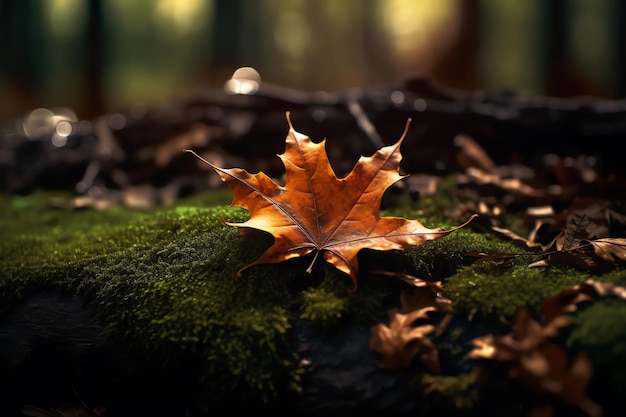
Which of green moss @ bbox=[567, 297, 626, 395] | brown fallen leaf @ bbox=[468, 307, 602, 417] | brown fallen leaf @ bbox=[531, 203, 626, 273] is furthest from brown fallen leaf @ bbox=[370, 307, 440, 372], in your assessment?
brown fallen leaf @ bbox=[531, 203, 626, 273]

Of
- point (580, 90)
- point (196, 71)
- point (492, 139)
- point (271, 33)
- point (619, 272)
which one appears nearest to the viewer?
Result: point (619, 272)

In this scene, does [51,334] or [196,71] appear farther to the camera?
[196,71]

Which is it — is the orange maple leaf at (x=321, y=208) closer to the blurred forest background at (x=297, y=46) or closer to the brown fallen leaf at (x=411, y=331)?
the brown fallen leaf at (x=411, y=331)

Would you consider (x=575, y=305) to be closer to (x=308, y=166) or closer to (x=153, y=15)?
(x=308, y=166)

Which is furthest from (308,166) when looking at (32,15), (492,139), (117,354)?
(32,15)

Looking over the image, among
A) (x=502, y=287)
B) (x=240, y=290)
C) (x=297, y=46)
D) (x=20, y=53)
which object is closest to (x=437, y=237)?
(x=502, y=287)

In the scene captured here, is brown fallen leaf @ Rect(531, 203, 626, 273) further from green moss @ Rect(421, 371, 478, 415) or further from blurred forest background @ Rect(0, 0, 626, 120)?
blurred forest background @ Rect(0, 0, 626, 120)

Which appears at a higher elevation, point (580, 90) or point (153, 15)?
point (153, 15)
